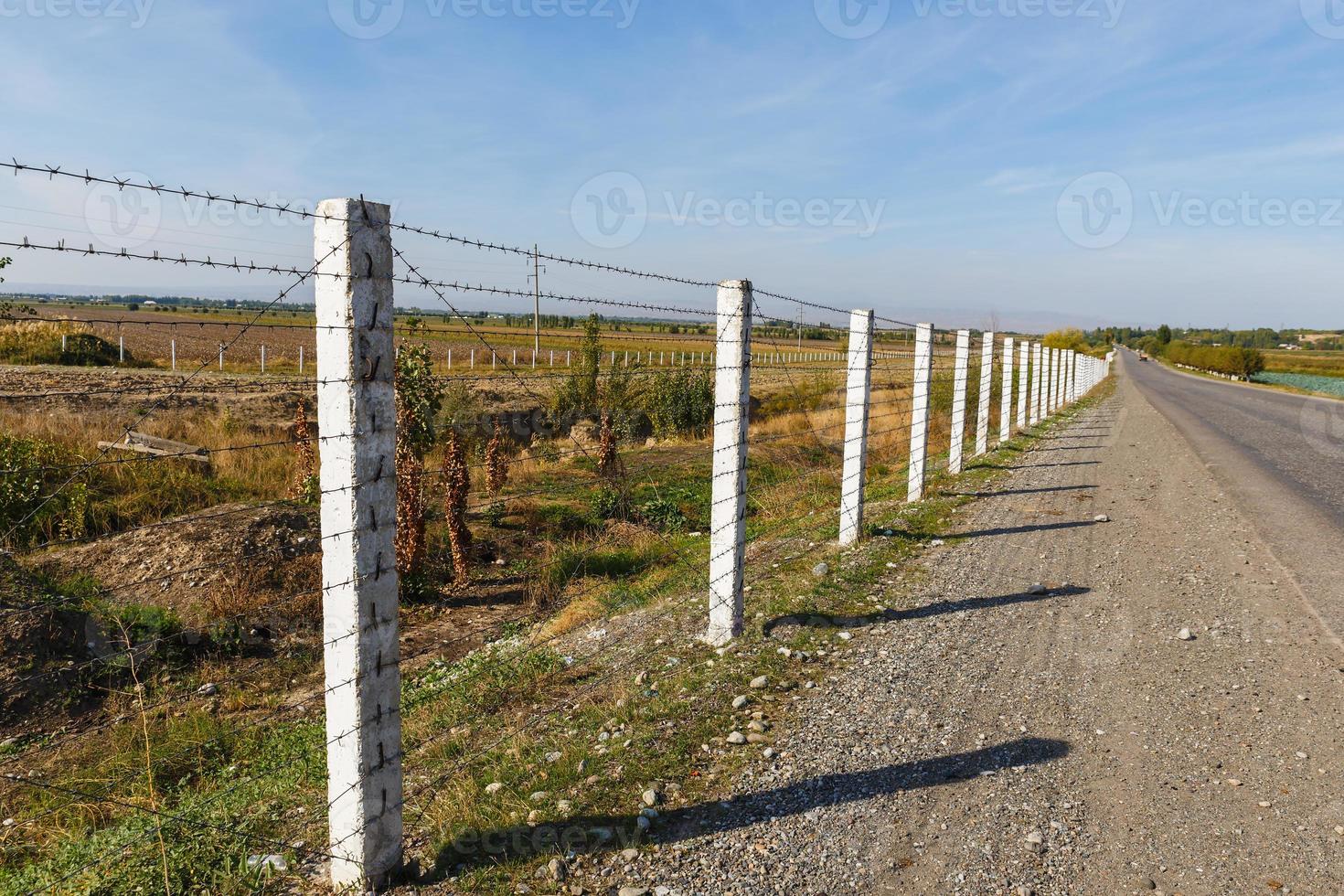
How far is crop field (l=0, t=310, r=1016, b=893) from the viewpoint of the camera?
3.50 m

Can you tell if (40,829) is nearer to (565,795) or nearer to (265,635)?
(565,795)

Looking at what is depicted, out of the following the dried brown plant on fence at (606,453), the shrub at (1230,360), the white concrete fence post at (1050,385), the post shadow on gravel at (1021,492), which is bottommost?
the post shadow on gravel at (1021,492)

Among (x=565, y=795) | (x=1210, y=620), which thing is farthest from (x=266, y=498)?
(x=1210, y=620)

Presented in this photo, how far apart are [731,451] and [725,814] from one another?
2.25 meters

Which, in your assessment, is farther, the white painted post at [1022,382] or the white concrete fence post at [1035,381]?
the white concrete fence post at [1035,381]

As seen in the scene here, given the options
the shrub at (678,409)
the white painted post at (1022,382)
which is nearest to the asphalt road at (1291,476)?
the white painted post at (1022,382)

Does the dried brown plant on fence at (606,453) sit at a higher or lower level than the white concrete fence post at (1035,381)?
lower

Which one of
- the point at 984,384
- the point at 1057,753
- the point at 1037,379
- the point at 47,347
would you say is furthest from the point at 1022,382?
the point at 47,347

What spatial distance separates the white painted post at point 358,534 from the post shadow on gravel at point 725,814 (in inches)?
14.0

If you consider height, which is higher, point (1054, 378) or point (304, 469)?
point (1054, 378)

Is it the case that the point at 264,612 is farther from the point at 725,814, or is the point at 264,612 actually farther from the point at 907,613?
the point at 907,613

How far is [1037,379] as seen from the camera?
21.1 metres

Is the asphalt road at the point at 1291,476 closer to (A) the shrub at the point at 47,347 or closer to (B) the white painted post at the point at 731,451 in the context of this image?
(B) the white painted post at the point at 731,451

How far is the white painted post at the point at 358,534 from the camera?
8.32 ft
